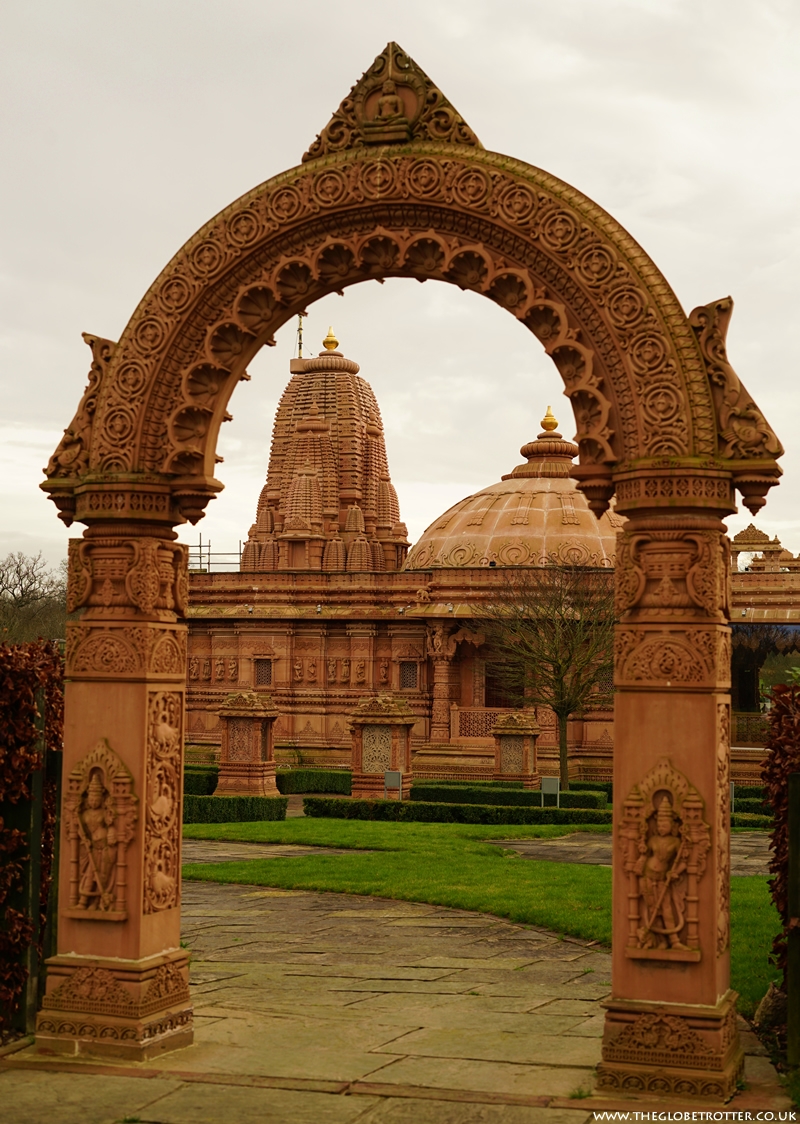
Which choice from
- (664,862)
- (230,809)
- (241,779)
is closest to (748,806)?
(230,809)

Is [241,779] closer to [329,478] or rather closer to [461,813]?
[461,813]

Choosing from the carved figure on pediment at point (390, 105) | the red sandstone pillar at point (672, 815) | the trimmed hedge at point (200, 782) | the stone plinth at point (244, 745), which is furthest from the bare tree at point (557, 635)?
the carved figure on pediment at point (390, 105)

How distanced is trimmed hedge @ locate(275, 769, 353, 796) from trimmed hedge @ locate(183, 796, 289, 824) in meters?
6.67

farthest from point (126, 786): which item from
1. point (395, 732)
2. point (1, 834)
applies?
point (395, 732)

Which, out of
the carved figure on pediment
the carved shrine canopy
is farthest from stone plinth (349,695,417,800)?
the carved figure on pediment

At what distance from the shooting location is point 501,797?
81.7 feet

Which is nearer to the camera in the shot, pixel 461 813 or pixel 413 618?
pixel 461 813

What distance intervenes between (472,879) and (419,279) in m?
8.06

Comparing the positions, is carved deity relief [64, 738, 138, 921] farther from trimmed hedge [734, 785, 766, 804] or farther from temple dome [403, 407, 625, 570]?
temple dome [403, 407, 625, 570]

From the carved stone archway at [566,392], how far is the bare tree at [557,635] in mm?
21065

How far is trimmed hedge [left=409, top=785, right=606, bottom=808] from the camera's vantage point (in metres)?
24.7

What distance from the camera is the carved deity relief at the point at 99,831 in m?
6.49

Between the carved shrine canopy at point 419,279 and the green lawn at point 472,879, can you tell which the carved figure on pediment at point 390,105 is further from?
the green lawn at point 472,879

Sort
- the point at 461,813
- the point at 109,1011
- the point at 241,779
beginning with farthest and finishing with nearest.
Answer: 1. the point at 241,779
2. the point at 461,813
3. the point at 109,1011
